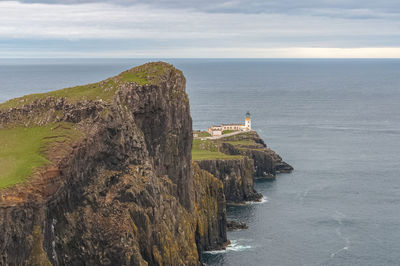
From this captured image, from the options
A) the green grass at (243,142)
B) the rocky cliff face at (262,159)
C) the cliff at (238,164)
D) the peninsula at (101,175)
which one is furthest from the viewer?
the green grass at (243,142)

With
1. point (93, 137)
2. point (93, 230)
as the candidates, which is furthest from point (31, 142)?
point (93, 230)

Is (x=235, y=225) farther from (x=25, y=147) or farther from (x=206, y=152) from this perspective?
(x=25, y=147)

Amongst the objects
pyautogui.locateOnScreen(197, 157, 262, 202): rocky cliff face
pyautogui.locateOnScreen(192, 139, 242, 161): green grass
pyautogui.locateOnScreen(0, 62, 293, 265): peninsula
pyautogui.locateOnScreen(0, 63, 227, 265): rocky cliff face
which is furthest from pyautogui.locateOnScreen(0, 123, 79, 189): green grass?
pyautogui.locateOnScreen(192, 139, 242, 161): green grass

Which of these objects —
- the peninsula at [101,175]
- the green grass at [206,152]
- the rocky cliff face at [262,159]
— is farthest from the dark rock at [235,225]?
the rocky cliff face at [262,159]

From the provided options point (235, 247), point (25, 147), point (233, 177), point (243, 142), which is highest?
point (25, 147)

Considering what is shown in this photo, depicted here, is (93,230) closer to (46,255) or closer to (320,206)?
(46,255)

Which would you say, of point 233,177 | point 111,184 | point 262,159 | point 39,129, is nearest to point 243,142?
point 262,159

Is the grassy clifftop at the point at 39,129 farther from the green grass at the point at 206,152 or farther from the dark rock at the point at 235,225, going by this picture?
the green grass at the point at 206,152
